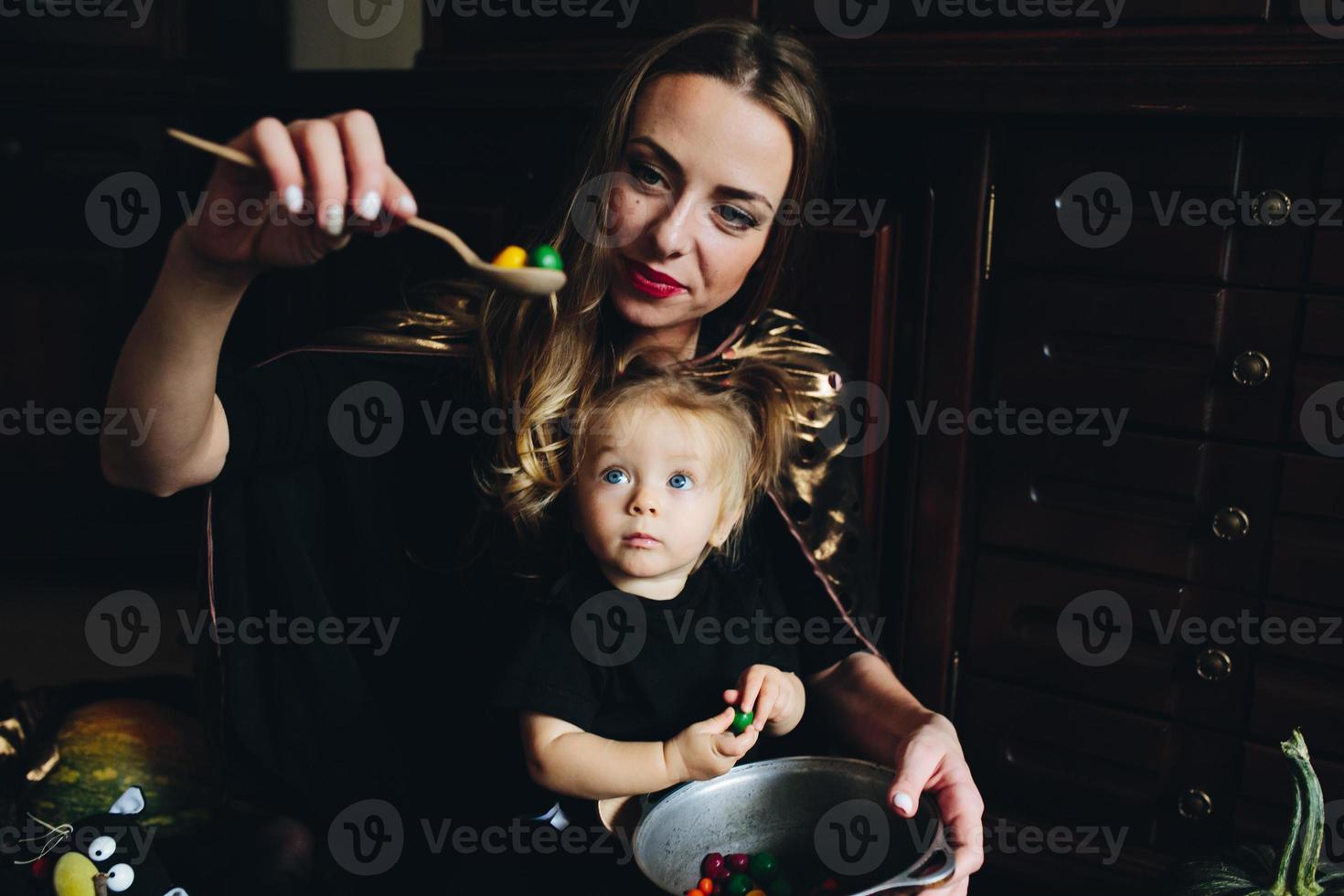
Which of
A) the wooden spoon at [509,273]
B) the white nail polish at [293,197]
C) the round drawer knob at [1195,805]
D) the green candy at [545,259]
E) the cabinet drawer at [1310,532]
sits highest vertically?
the white nail polish at [293,197]

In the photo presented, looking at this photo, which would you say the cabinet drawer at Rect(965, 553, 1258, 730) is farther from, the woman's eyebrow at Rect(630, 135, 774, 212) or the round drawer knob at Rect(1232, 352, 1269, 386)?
the woman's eyebrow at Rect(630, 135, 774, 212)

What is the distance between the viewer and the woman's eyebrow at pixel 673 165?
1335 mm

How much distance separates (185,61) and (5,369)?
2.35 feet

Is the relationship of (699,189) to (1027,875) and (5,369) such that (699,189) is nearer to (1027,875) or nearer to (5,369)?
(1027,875)

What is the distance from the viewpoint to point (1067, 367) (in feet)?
5.33

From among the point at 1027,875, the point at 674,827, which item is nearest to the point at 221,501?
the point at 674,827

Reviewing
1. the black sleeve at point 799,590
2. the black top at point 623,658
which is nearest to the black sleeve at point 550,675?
the black top at point 623,658

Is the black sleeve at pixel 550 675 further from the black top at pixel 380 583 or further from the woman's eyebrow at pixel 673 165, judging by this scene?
the woman's eyebrow at pixel 673 165

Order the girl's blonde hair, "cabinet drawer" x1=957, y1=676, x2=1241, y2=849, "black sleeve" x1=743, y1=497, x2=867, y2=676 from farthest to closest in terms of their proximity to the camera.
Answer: "cabinet drawer" x1=957, y1=676, x2=1241, y2=849 < "black sleeve" x1=743, y1=497, x2=867, y2=676 < the girl's blonde hair

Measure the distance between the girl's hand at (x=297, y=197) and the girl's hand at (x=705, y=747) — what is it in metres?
0.51

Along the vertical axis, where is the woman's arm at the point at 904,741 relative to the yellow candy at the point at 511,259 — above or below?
below

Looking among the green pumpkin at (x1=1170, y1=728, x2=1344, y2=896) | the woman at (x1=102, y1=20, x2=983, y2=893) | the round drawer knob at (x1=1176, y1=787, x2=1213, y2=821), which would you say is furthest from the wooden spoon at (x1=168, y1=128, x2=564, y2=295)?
the round drawer knob at (x1=1176, y1=787, x2=1213, y2=821)

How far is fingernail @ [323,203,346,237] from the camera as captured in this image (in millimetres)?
908

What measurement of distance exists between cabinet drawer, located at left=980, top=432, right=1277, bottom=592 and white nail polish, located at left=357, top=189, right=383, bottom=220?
3.32ft
